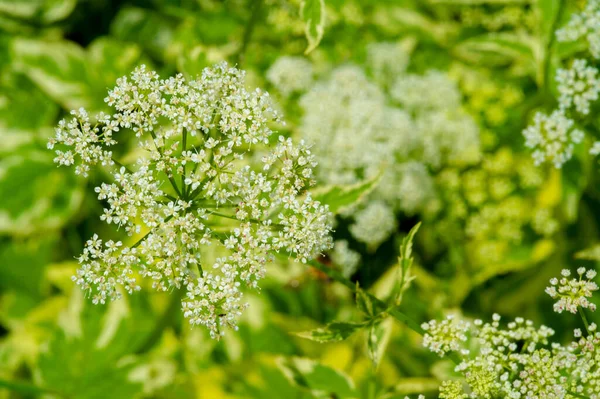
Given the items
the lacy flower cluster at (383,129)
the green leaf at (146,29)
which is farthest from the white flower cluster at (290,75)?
the green leaf at (146,29)

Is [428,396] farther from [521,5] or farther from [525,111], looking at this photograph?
[521,5]

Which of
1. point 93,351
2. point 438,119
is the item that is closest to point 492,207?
point 438,119

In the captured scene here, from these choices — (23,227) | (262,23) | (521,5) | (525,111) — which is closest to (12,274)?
(23,227)

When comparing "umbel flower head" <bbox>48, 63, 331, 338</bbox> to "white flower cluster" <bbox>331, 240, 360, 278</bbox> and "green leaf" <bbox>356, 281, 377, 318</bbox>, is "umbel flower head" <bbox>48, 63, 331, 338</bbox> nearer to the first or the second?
"green leaf" <bbox>356, 281, 377, 318</bbox>

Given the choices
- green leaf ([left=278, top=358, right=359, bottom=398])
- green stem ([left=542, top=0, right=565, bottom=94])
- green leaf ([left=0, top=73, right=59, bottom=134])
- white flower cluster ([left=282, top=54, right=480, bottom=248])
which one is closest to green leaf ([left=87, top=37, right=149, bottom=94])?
green leaf ([left=0, top=73, right=59, bottom=134])

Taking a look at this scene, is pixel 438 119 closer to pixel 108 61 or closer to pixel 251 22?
pixel 251 22

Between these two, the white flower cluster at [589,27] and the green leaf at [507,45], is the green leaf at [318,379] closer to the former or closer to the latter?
the white flower cluster at [589,27]
